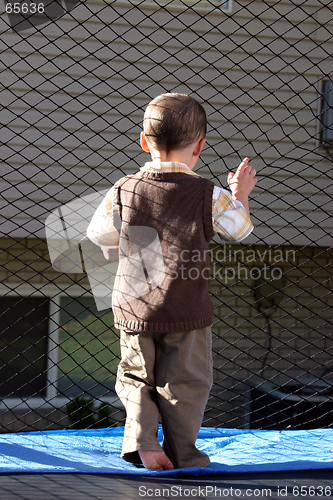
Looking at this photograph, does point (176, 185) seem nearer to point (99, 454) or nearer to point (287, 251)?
point (99, 454)

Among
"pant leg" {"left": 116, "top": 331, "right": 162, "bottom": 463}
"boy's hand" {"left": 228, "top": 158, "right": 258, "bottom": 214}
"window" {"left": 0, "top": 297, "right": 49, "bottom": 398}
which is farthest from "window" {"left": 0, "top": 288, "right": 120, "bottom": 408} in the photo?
"boy's hand" {"left": 228, "top": 158, "right": 258, "bottom": 214}

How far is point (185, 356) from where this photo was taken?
1.10 m

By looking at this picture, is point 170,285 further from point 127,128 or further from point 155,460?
point 127,128

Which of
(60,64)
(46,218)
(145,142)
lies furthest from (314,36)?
(145,142)

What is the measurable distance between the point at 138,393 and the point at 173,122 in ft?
2.25

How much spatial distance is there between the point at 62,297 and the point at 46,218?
2.02ft

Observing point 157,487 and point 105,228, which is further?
point 105,228

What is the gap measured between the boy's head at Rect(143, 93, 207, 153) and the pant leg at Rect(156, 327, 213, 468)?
0.49m

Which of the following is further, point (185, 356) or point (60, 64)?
point (60, 64)

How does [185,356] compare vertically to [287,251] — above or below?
above

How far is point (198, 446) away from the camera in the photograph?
134 centimetres

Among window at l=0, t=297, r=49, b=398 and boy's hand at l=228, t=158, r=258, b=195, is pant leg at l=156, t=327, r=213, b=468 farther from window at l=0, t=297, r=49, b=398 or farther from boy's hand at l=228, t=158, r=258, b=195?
window at l=0, t=297, r=49, b=398

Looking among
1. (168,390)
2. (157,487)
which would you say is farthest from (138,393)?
(157,487)

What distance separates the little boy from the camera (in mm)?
1086
